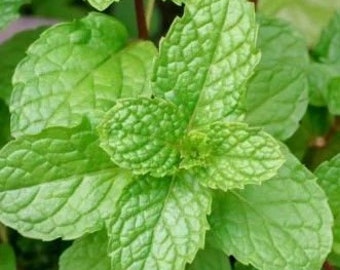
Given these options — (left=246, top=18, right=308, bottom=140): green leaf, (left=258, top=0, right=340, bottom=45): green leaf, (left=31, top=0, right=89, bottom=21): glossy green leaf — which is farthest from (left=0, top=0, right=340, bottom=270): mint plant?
(left=31, top=0, right=89, bottom=21): glossy green leaf

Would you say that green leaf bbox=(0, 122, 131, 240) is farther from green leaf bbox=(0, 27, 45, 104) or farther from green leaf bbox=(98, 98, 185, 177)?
green leaf bbox=(0, 27, 45, 104)

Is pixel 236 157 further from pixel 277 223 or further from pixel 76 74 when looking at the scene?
pixel 76 74

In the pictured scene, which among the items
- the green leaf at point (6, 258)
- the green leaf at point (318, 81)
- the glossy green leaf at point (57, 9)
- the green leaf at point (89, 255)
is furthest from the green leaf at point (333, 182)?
the glossy green leaf at point (57, 9)

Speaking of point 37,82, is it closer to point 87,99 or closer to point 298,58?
point 87,99

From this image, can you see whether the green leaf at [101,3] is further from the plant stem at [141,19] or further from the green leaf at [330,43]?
the green leaf at [330,43]

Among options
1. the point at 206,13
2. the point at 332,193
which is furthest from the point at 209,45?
the point at 332,193

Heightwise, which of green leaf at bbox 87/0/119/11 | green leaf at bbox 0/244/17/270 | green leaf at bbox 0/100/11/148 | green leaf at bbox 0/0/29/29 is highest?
green leaf at bbox 87/0/119/11

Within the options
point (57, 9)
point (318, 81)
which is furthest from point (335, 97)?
point (57, 9)
